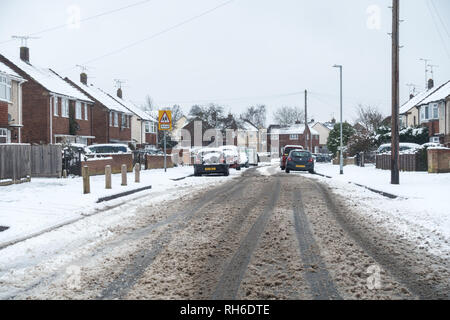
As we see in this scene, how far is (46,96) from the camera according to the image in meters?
34.2

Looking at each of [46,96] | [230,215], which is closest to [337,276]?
[230,215]

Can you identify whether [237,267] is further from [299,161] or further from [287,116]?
[287,116]

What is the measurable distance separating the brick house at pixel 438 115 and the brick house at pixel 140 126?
34.0m

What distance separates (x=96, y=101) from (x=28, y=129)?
12.2m

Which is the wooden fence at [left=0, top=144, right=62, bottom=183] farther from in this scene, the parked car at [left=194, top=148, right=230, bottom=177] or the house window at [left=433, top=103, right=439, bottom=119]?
the house window at [left=433, top=103, right=439, bottom=119]

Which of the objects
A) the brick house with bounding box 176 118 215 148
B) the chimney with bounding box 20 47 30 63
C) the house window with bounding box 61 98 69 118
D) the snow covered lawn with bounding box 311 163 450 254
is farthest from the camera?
the brick house with bounding box 176 118 215 148

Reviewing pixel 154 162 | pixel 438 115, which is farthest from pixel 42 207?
pixel 438 115

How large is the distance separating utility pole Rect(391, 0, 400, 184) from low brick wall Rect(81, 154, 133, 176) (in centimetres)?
1426

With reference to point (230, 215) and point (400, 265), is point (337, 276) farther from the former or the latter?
point (230, 215)

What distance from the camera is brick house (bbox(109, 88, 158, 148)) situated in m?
57.0

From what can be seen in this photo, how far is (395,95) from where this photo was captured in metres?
17.0

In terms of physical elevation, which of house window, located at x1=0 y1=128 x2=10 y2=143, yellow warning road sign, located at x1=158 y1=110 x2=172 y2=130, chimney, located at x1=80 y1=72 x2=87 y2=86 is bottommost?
house window, located at x1=0 y1=128 x2=10 y2=143

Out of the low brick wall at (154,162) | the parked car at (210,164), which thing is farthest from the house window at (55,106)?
the parked car at (210,164)

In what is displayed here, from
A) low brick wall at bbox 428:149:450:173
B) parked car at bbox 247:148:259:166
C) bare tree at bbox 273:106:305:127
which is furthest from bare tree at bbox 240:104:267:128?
low brick wall at bbox 428:149:450:173
